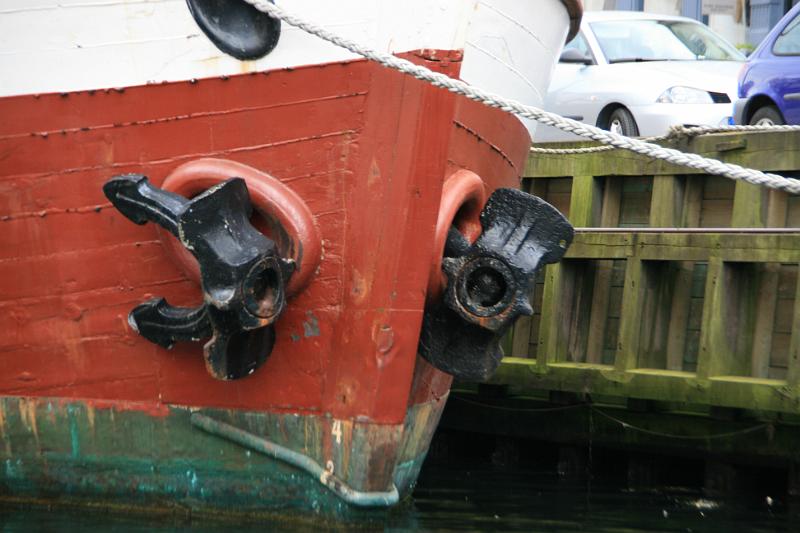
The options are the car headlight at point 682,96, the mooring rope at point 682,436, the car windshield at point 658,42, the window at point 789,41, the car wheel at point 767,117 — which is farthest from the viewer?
the car windshield at point 658,42

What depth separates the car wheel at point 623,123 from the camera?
12.2 metres

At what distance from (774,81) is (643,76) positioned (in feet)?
6.03

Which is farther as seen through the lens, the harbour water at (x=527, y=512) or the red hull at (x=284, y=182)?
the harbour water at (x=527, y=512)

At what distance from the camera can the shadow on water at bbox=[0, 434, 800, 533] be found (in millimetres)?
6020

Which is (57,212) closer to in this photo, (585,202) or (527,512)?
(527,512)

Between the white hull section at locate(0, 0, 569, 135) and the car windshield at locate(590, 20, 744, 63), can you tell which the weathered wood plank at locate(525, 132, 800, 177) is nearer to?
the white hull section at locate(0, 0, 569, 135)


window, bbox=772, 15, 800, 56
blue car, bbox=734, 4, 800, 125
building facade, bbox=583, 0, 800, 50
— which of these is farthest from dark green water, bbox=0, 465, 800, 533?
building facade, bbox=583, 0, 800, 50

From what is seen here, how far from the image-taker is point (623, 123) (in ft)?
40.3

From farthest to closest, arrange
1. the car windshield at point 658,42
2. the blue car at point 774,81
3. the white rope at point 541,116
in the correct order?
the car windshield at point 658,42 < the blue car at point 774,81 < the white rope at point 541,116

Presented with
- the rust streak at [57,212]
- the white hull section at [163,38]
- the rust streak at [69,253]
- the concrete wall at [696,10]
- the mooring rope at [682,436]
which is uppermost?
the concrete wall at [696,10]

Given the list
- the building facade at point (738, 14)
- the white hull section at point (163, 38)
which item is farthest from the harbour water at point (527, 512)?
the building facade at point (738, 14)

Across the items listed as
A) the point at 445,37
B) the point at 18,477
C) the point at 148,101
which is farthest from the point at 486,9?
the point at 18,477

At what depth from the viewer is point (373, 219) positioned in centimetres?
567

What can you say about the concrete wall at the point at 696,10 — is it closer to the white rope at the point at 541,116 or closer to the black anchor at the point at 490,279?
the black anchor at the point at 490,279
